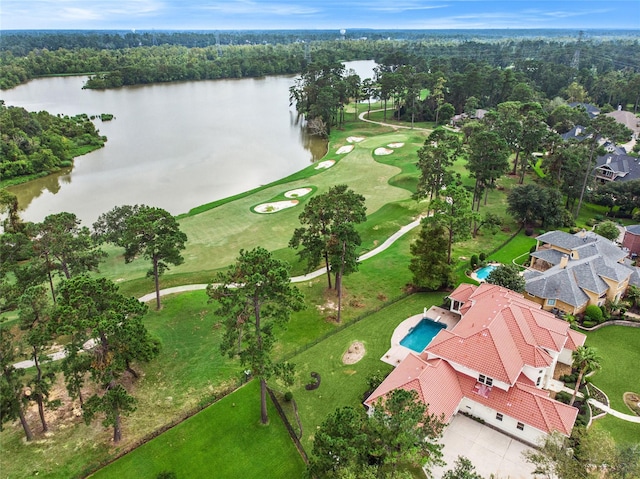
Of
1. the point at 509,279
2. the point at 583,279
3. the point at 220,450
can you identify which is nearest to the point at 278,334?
the point at 220,450

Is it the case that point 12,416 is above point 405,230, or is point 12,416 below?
above

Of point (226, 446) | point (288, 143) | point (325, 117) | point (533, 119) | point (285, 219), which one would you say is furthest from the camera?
point (325, 117)

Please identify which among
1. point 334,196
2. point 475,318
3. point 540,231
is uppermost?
point 334,196

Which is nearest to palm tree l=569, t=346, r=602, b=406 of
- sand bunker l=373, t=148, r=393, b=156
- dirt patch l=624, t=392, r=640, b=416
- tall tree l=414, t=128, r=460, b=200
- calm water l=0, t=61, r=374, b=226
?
dirt patch l=624, t=392, r=640, b=416

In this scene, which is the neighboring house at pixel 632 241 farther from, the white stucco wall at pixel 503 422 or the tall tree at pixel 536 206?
the white stucco wall at pixel 503 422

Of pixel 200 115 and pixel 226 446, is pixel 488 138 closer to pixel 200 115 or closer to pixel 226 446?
pixel 226 446

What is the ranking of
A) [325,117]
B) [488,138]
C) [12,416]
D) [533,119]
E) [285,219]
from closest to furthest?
[12,416] < [488,138] < [285,219] < [533,119] < [325,117]

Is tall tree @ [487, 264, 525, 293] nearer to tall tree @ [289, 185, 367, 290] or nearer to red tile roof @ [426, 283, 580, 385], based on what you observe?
red tile roof @ [426, 283, 580, 385]

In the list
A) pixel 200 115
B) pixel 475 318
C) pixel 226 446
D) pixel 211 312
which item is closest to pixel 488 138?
pixel 475 318
